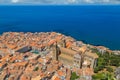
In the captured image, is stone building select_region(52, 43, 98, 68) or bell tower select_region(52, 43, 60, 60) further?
bell tower select_region(52, 43, 60, 60)

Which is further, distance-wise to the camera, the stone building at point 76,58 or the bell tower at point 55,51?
the bell tower at point 55,51

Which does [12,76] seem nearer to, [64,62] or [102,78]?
[64,62]

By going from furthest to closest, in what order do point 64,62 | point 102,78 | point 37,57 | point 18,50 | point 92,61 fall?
point 18,50, point 37,57, point 64,62, point 92,61, point 102,78

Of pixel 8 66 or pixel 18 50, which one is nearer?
pixel 8 66

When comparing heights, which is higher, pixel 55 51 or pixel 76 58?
pixel 55 51

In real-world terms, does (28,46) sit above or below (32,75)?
above

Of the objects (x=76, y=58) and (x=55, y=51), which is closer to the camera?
(x=76, y=58)

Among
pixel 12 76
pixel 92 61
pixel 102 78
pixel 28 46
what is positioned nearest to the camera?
pixel 102 78

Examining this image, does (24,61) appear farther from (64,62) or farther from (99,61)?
(99,61)

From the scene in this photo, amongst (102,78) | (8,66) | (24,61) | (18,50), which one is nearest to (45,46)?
(18,50)
